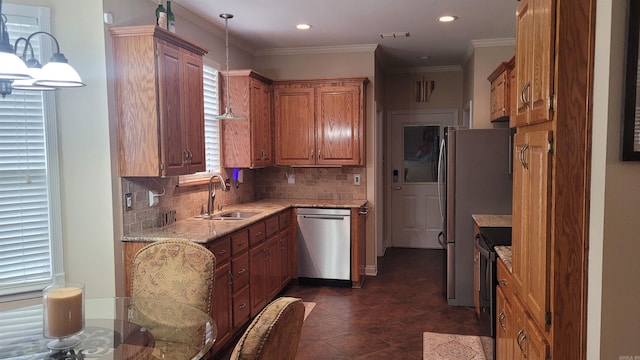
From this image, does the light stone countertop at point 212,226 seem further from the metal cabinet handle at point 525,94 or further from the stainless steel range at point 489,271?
the metal cabinet handle at point 525,94

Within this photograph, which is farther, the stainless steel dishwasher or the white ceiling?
the stainless steel dishwasher

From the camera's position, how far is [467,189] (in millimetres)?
4438

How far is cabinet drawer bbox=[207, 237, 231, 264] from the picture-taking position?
10.7 ft

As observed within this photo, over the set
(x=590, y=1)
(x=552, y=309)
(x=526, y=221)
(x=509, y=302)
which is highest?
(x=590, y=1)

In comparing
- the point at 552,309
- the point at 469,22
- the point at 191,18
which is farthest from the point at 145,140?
the point at 469,22

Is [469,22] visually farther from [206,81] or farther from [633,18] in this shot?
[633,18]

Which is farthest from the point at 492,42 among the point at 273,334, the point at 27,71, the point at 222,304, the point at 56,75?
the point at 273,334

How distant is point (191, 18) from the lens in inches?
163

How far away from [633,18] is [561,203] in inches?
23.3

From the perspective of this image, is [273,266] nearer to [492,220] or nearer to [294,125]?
[294,125]

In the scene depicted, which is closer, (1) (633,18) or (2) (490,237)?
(1) (633,18)

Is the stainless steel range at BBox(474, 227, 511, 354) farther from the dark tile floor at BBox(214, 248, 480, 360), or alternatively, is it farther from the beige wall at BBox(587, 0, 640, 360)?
the beige wall at BBox(587, 0, 640, 360)

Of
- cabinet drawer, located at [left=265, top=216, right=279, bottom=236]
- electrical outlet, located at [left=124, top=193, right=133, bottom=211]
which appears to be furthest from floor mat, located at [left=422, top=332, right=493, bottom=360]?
electrical outlet, located at [left=124, top=193, right=133, bottom=211]

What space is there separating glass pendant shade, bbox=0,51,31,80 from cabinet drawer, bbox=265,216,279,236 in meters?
2.94
